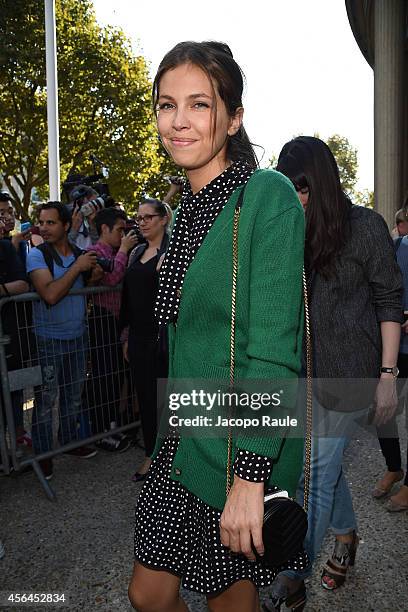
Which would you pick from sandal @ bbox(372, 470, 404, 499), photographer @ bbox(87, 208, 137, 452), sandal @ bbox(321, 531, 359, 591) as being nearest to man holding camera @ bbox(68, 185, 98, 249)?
photographer @ bbox(87, 208, 137, 452)

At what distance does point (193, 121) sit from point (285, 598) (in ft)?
7.01

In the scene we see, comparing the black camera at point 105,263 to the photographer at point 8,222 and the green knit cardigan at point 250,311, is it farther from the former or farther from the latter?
the green knit cardigan at point 250,311

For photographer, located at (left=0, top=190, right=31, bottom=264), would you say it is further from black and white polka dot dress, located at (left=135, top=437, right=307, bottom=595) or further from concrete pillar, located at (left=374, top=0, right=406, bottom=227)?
concrete pillar, located at (left=374, top=0, right=406, bottom=227)

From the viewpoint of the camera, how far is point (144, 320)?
13.7ft

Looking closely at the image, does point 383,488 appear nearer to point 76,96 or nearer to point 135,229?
point 135,229

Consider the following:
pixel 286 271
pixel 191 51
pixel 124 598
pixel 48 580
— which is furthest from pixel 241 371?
pixel 48 580

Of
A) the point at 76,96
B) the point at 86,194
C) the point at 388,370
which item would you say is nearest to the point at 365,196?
the point at 76,96

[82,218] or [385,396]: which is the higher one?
[82,218]

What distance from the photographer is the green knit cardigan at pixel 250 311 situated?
1.35 metres

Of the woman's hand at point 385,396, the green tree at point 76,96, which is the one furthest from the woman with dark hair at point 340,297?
the green tree at point 76,96

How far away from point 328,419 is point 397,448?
184cm

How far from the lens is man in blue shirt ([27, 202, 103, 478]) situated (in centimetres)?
438

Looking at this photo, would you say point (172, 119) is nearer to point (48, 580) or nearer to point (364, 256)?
point (364, 256)

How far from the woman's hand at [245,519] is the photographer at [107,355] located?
354 cm
